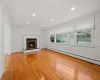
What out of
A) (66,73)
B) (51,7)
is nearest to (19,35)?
(51,7)

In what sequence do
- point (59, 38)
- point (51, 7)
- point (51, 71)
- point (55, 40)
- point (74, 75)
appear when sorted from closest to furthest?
point (74, 75) → point (51, 71) → point (51, 7) → point (59, 38) → point (55, 40)

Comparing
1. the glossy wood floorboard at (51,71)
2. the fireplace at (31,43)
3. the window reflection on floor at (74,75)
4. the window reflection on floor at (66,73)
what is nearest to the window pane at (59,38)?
the fireplace at (31,43)

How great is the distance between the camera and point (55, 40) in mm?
7438

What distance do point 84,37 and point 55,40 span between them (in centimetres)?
342

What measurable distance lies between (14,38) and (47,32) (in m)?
3.73

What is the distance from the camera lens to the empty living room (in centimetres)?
254

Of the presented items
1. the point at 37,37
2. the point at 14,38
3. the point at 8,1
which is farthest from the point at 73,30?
the point at 14,38

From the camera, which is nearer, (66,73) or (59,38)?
(66,73)

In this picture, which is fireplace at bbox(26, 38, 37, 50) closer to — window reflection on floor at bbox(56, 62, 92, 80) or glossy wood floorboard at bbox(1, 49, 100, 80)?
glossy wood floorboard at bbox(1, 49, 100, 80)

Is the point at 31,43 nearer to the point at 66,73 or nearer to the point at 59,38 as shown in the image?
the point at 59,38

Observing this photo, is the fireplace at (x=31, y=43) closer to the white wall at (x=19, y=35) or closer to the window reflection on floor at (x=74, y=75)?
the white wall at (x=19, y=35)

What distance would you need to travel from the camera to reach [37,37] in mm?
Result: 8711

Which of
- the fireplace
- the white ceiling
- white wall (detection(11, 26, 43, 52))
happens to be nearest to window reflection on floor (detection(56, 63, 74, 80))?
the white ceiling

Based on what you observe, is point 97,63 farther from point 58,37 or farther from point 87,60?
point 58,37
